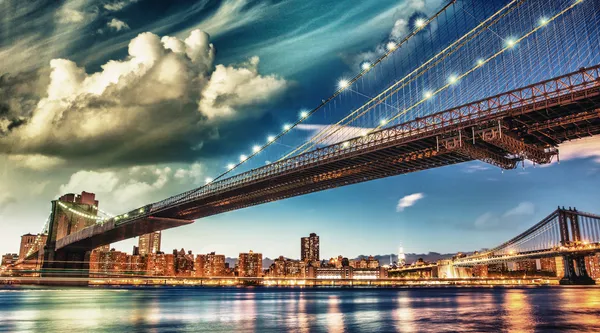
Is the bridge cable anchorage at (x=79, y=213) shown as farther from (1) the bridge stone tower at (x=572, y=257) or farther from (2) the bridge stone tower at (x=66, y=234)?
(1) the bridge stone tower at (x=572, y=257)

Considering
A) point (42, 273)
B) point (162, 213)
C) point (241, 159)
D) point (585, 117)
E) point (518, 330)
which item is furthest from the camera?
point (42, 273)

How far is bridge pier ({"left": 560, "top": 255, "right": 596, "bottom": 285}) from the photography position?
8812 centimetres

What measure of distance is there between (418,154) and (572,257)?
68577 mm

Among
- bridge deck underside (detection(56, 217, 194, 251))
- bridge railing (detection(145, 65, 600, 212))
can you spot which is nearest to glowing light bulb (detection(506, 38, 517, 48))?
bridge railing (detection(145, 65, 600, 212))

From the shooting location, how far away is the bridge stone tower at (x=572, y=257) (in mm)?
88625

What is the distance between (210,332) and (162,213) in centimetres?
4661

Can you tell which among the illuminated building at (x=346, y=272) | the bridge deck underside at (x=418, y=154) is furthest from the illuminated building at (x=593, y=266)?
the bridge deck underside at (x=418, y=154)

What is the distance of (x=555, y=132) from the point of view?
29.8 metres

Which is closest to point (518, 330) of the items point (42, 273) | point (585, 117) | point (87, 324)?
point (585, 117)

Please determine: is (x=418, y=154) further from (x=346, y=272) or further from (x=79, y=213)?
(x=346, y=272)

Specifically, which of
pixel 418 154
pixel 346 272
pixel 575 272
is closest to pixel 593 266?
pixel 575 272

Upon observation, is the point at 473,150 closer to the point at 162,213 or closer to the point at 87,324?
the point at 87,324

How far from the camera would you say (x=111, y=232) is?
6862cm

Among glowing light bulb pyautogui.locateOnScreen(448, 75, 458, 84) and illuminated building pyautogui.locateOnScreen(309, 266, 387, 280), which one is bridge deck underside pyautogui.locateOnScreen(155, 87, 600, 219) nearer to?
glowing light bulb pyautogui.locateOnScreen(448, 75, 458, 84)
